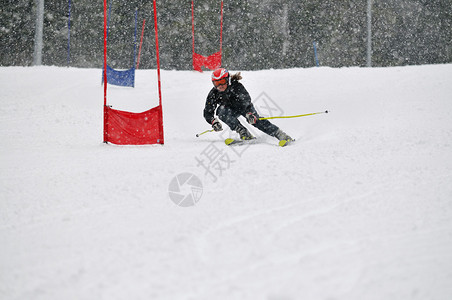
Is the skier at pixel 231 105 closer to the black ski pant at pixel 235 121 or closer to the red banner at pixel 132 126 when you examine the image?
the black ski pant at pixel 235 121

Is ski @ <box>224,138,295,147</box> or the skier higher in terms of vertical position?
the skier

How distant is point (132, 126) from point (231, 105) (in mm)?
1624

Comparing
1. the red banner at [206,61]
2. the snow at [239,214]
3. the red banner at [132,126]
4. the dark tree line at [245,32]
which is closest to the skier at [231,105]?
the snow at [239,214]

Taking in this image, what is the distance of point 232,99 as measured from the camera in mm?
6137

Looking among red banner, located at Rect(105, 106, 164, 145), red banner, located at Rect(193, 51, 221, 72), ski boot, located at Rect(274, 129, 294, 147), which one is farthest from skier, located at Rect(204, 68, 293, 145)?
red banner, located at Rect(193, 51, 221, 72)

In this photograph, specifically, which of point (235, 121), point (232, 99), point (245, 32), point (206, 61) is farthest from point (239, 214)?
point (245, 32)

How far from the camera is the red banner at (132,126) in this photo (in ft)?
17.9

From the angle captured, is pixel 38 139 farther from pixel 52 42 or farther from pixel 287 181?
pixel 52 42

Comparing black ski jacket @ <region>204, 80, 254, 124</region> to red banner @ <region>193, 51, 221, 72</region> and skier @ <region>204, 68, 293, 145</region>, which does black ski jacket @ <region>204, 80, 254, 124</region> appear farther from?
red banner @ <region>193, 51, 221, 72</region>

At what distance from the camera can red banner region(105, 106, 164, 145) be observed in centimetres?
545

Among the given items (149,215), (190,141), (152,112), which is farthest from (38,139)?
(149,215)

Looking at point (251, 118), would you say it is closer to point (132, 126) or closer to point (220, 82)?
point (220, 82)

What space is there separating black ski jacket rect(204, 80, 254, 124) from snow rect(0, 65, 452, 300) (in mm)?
563

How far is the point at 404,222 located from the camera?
8.75 feet
